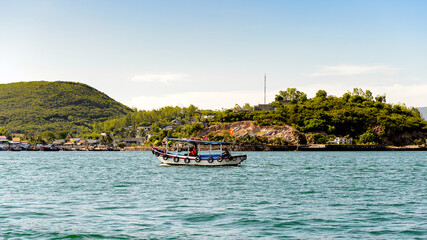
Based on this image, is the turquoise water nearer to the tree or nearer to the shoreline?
the shoreline

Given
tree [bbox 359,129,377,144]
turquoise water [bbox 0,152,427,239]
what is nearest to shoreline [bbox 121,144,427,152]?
tree [bbox 359,129,377,144]

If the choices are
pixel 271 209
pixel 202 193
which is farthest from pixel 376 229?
pixel 202 193

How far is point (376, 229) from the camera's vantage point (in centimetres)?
2064

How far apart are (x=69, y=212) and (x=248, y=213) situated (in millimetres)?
9355

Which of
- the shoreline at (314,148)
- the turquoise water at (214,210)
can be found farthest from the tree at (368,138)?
the turquoise water at (214,210)

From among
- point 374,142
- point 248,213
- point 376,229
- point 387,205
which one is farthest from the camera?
point 374,142

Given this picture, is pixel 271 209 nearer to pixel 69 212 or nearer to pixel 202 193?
pixel 202 193

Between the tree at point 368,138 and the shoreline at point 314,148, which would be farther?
the tree at point 368,138

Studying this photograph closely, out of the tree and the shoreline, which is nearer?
the shoreline

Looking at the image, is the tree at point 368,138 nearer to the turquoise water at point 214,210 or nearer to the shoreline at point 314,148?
the shoreline at point 314,148

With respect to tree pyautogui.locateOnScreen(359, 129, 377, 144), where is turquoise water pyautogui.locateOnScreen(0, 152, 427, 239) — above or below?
below

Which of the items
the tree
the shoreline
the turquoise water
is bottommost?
the turquoise water

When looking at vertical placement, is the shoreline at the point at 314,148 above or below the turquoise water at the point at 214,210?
above

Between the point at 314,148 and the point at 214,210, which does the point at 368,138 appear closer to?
the point at 314,148
